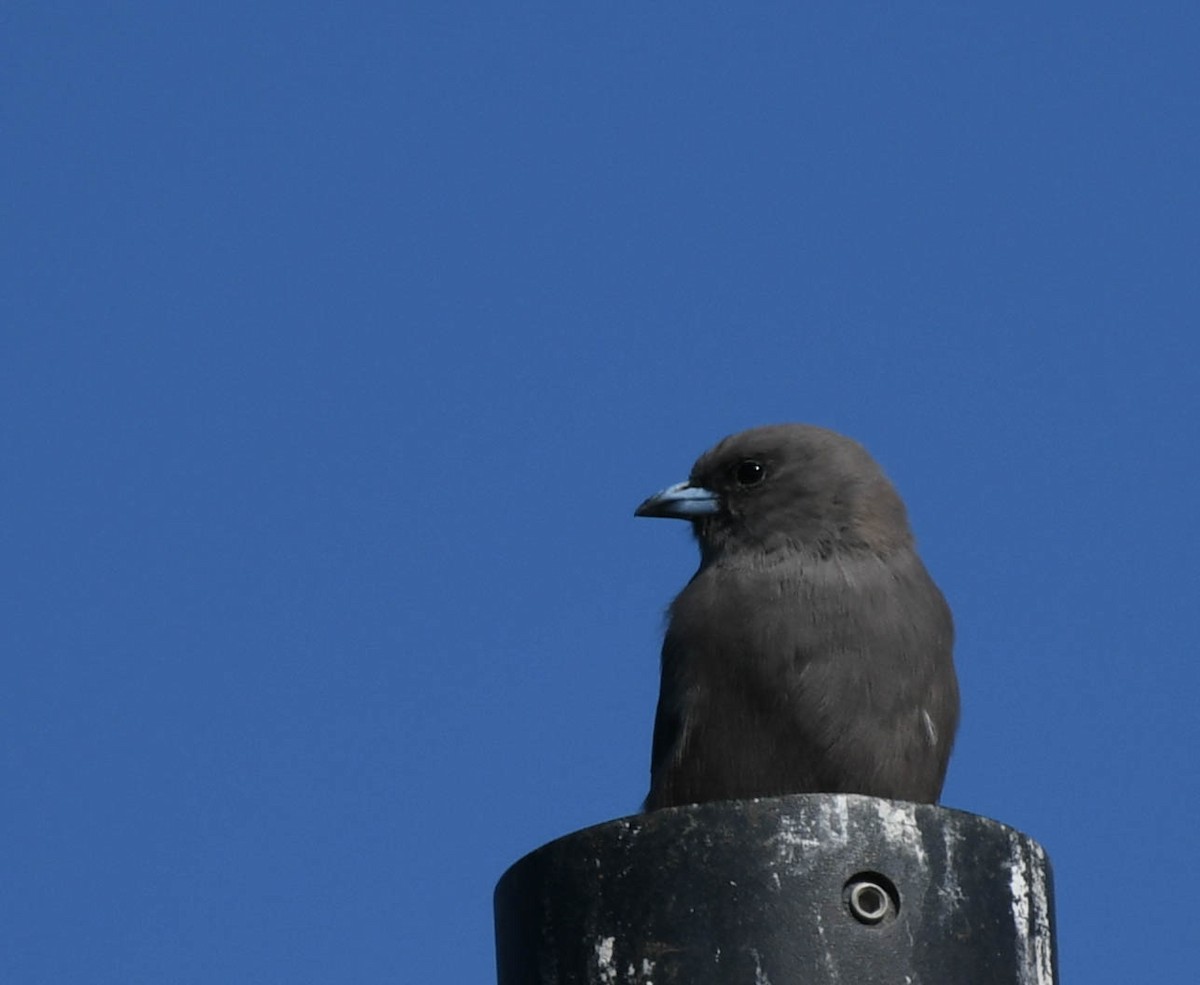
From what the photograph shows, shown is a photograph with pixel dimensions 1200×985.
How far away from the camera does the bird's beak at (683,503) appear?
26.9 ft

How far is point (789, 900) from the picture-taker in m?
4.32

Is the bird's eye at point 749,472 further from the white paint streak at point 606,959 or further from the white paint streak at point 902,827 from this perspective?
the white paint streak at point 606,959

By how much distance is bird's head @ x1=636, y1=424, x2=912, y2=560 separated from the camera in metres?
7.81

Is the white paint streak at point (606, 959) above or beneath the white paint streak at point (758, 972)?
above

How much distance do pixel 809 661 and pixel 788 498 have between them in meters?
1.14

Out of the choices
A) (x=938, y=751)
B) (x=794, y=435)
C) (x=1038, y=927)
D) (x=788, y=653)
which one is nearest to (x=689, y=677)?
(x=788, y=653)

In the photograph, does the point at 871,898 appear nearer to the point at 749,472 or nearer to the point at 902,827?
the point at 902,827

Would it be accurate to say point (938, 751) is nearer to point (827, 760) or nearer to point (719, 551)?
point (827, 760)

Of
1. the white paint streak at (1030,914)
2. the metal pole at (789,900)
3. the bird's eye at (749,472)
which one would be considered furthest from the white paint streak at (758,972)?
the bird's eye at (749,472)

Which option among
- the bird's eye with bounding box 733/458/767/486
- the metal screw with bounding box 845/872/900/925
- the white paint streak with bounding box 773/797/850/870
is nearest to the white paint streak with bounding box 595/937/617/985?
the white paint streak with bounding box 773/797/850/870

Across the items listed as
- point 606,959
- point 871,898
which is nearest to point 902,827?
point 871,898

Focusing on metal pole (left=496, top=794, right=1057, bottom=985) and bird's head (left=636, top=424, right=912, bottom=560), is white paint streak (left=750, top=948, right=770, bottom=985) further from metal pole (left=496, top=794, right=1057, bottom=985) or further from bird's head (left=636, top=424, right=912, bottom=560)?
bird's head (left=636, top=424, right=912, bottom=560)

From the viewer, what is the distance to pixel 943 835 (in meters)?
4.46

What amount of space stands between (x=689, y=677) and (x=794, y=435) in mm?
1407
